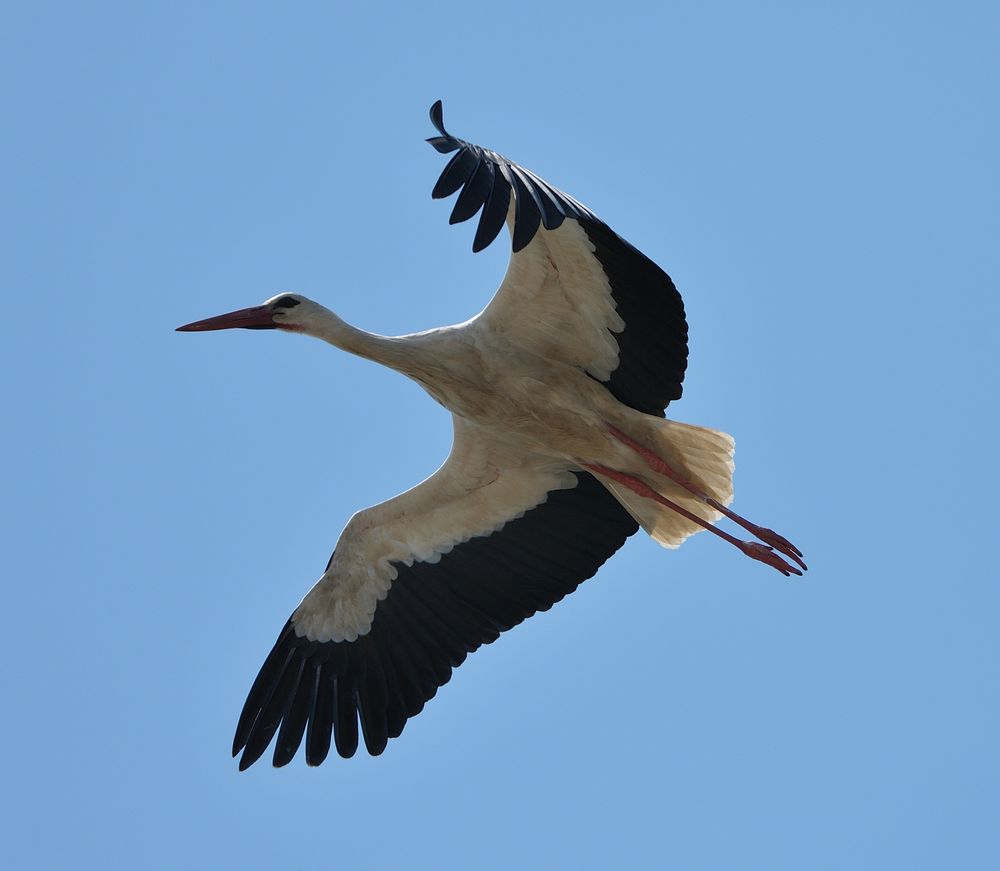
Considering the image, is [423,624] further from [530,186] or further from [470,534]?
[530,186]

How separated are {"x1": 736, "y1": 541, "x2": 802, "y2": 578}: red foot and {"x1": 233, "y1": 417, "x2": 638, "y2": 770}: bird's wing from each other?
0.75 m

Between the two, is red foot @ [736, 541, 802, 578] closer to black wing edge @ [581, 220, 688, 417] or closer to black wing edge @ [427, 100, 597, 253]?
black wing edge @ [581, 220, 688, 417]

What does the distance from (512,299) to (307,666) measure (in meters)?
2.43

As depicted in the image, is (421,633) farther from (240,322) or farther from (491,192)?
(491,192)

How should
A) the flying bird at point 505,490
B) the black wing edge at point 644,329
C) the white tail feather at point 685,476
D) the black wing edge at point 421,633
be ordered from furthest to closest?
the black wing edge at point 421,633 < the white tail feather at point 685,476 < the flying bird at point 505,490 < the black wing edge at point 644,329

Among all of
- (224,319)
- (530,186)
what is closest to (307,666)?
(224,319)

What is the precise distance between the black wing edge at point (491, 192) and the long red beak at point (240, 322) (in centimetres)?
228

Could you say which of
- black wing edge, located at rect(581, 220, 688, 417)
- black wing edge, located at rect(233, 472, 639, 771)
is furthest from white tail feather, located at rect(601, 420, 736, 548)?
black wing edge, located at rect(233, 472, 639, 771)

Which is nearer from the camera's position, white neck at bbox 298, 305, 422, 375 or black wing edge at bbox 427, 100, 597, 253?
black wing edge at bbox 427, 100, 597, 253

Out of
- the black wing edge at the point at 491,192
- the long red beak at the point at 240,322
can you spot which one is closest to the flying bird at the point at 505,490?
the long red beak at the point at 240,322

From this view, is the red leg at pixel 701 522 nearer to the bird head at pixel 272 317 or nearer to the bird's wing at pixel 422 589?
the bird's wing at pixel 422 589

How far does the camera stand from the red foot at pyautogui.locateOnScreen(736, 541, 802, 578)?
866cm

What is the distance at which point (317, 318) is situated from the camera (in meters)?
8.32

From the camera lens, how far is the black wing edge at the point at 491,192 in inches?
241
